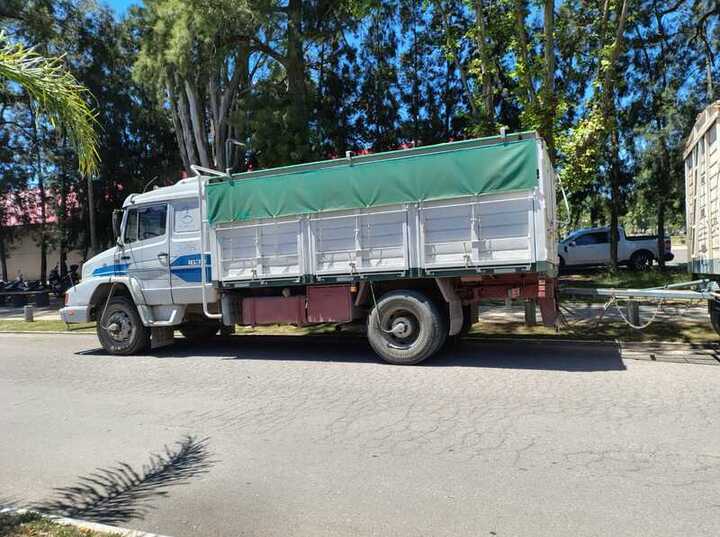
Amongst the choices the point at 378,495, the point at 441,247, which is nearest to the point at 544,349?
the point at 441,247

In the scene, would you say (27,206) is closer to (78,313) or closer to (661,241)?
(78,313)

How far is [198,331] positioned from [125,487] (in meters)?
7.89

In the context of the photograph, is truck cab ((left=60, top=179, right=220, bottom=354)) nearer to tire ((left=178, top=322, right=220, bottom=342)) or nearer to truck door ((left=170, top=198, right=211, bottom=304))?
truck door ((left=170, top=198, right=211, bottom=304))

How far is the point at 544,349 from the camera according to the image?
376 inches

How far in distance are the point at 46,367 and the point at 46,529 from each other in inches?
284

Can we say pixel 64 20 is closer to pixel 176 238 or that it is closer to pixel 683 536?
pixel 176 238

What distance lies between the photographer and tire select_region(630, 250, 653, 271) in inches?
935

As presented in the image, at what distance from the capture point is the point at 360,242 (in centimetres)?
862

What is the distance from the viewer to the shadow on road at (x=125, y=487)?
387 cm

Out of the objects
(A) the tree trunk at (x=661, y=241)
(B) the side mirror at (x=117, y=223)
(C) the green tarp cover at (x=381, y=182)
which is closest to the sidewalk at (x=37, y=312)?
(B) the side mirror at (x=117, y=223)

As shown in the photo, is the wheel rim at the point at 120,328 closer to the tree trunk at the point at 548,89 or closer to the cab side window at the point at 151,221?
the cab side window at the point at 151,221

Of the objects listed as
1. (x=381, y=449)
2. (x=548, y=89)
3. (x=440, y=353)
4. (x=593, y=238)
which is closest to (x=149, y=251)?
(x=440, y=353)

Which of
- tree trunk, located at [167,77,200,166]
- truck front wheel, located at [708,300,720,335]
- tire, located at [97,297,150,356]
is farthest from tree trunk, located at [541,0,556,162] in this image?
tree trunk, located at [167,77,200,166]

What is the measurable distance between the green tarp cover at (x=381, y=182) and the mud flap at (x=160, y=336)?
99.3 inches
